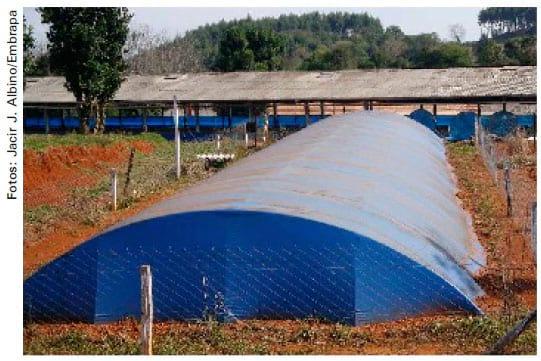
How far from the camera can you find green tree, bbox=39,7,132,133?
32.0m

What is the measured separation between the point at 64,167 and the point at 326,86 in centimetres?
1286

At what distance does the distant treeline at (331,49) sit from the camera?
5038cm

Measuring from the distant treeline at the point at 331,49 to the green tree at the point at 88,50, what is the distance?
149 centimetres

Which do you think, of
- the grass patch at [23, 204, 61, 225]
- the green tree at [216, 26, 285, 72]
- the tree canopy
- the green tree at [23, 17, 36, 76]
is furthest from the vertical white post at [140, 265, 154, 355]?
the tree canopy

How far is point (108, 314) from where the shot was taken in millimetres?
8289

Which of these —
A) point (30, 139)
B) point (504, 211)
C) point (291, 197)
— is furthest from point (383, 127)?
point (30, 139)

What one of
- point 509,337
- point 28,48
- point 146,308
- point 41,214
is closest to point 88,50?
point 28,48

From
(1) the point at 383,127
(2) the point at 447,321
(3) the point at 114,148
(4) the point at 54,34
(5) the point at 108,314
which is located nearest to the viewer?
(2) the point at 447,321

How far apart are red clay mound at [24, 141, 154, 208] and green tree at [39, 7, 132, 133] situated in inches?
201

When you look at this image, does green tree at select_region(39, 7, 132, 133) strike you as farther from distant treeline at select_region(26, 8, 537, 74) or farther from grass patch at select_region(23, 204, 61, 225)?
grass patch at select_region(23, 204, 61, 225)

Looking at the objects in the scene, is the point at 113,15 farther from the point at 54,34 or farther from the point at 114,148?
the point at 114,148

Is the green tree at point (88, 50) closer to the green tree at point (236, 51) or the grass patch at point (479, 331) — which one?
the green tree at point (236, 51)

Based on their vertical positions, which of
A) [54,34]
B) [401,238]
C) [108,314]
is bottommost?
[108,314]

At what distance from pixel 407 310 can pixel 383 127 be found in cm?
1099
